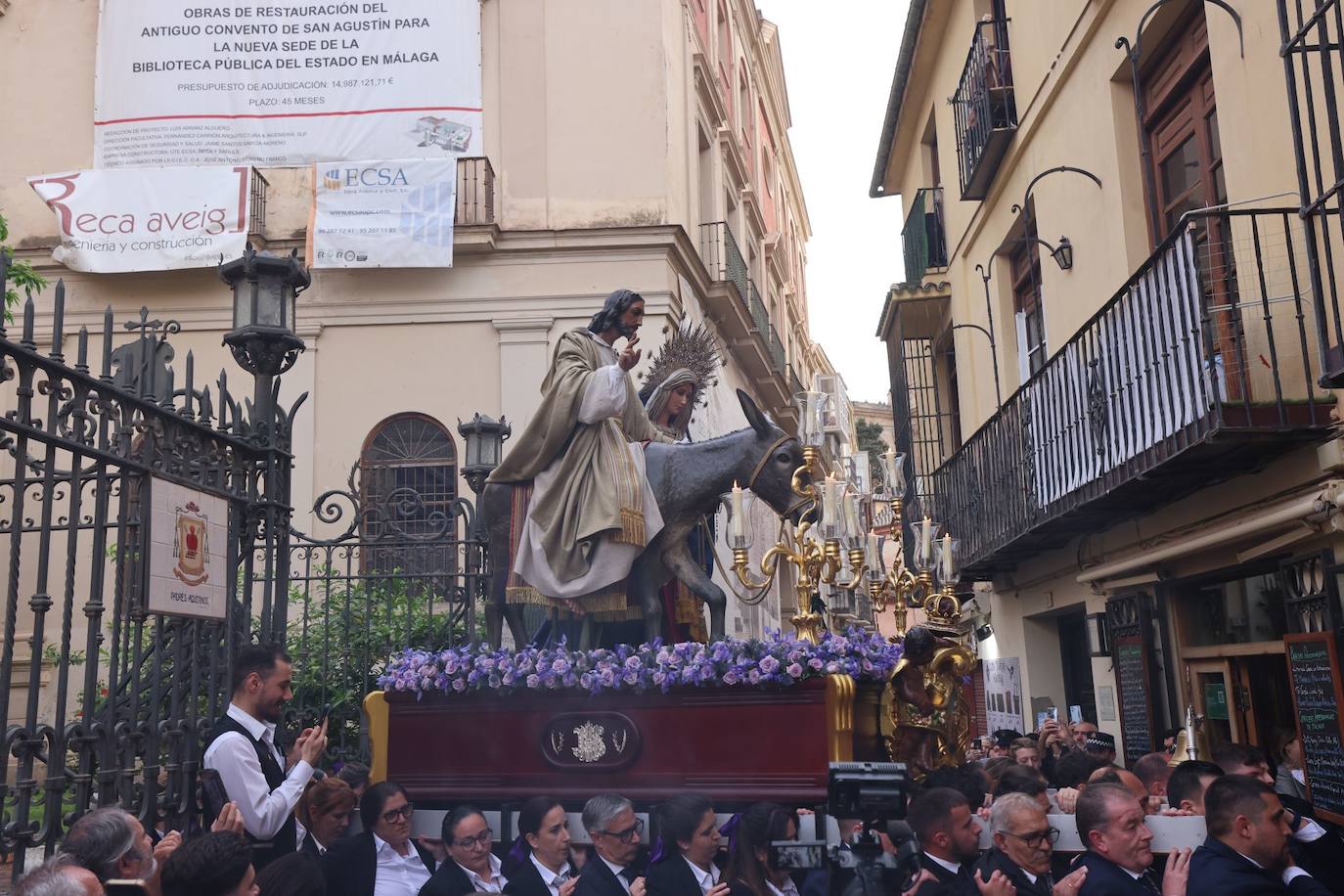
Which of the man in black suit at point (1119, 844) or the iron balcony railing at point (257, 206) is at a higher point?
the iron balcony railing at point (257, 206)

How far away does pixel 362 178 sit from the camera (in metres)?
15.2

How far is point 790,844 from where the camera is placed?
425cm

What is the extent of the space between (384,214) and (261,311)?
29.3 ft

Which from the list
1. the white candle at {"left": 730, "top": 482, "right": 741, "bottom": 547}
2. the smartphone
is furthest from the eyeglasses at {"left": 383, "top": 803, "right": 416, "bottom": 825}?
the white candle at {"left": 730, "top": 482, "right": 741, "bottom": 547}

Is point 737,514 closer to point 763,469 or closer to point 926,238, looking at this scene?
point 763,469

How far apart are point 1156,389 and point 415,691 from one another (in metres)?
5.19

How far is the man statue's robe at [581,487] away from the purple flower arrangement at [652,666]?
16.0 inches

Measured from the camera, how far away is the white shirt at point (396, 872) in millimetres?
4977

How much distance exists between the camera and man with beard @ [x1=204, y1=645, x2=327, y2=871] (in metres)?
4.49

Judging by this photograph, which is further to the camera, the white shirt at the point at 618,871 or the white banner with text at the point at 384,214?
the white banner with text at the point at 384,214

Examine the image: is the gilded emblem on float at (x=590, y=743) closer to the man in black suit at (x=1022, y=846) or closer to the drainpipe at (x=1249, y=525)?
the man in black suit at (x=1022, y=846)

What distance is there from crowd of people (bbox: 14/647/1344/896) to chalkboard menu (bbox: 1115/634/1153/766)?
483 cm

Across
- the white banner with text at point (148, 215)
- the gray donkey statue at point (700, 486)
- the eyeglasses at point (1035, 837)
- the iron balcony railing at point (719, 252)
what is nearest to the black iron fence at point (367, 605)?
the gray donkey statue at point (700, 486)

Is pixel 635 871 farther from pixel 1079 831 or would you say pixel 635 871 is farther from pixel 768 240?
pixel 768 240
